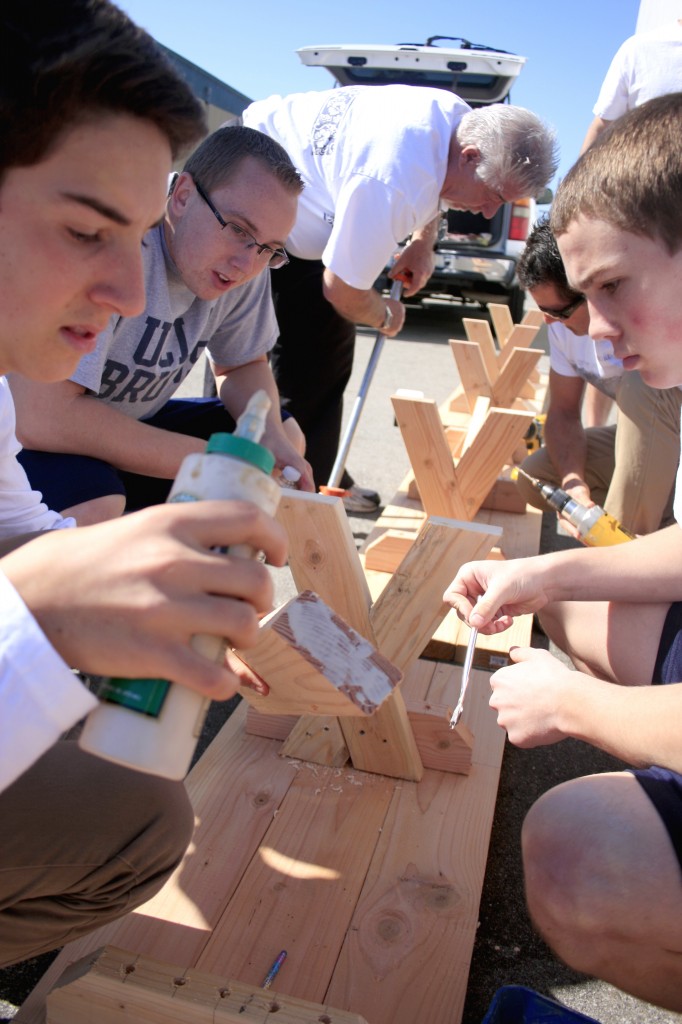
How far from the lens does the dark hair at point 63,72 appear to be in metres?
0.91

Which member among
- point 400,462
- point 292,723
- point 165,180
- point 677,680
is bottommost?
point 400,462

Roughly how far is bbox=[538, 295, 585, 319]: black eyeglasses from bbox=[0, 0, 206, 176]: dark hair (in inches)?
84.9

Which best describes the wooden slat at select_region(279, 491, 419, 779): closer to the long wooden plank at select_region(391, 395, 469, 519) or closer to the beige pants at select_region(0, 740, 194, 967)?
the beige pants at select_region(0, 740, 194, 967)

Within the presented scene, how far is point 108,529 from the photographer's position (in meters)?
0.82

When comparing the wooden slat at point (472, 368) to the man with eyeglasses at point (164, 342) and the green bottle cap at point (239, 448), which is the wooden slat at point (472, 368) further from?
the green bottle cap at point (239, 448)

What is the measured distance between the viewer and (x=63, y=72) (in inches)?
36.3

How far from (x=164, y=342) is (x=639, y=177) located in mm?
1349

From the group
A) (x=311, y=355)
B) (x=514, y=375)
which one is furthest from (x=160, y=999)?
(x=514, y=375)

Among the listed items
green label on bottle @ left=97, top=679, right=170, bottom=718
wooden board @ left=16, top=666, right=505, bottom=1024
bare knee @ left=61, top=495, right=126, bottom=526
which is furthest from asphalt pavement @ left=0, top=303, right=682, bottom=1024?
green label on bottle @ left=97, top=679, right=170, bottom=718

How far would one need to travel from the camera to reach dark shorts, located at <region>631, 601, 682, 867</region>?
1.40 m

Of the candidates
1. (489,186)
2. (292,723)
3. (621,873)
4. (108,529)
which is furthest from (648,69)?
(108,529)

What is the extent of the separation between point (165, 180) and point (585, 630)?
1.50m

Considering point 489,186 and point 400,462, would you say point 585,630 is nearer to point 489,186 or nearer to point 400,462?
point 489,186

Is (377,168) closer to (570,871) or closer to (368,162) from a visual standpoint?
(368,162)
